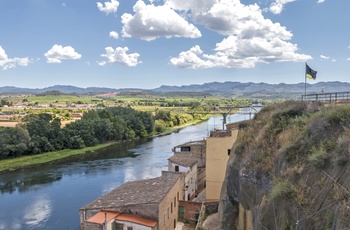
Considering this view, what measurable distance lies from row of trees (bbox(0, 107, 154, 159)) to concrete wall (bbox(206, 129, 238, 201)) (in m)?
42.7

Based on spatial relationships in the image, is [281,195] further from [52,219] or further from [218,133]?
[52,219]

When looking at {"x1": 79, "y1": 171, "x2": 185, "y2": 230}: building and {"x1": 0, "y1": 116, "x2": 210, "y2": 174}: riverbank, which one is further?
{"x1": 0, "y1": 116, "x2": 210, "y2": 174}: riverbank

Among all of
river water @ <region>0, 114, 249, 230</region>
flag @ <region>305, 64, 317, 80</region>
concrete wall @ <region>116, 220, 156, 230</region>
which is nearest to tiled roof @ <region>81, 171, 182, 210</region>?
concrete wall @ <region>116, 220, 156, 230</region>

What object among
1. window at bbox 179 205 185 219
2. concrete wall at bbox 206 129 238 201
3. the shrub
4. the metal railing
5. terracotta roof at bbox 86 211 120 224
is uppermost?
the metal railing

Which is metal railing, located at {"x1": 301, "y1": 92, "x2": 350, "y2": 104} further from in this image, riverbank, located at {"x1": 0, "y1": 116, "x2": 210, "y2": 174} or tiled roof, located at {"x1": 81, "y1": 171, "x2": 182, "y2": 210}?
riverbank, located at {"x1": 0, "y1": 116, "x2": 210, "y2": 174}

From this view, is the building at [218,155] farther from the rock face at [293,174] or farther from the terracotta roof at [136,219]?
the rock face at [293,174]

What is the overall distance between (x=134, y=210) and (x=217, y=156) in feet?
28.3

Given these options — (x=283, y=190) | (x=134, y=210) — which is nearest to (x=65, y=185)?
(x=134, y=210)

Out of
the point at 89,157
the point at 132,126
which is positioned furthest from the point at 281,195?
the point at 132,126

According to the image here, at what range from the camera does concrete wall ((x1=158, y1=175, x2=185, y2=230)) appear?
2209cm

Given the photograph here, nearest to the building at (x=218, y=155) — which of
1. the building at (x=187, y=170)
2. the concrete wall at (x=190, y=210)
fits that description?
→ the concrete wall at (x=190, y=210)

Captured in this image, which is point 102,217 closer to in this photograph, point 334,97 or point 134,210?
point 134,210

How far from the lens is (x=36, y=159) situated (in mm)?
56875

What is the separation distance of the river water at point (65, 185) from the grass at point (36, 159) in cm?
373
